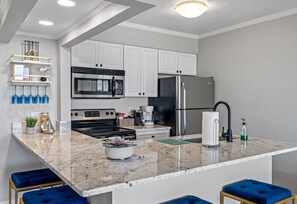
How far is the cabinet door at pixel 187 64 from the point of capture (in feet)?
15.0

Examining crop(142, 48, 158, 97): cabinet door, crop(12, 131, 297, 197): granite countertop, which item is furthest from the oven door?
crop(12, 131, 297, 197): granite countertop

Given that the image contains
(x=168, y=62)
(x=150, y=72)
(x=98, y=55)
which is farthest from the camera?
(x=168, y=62)

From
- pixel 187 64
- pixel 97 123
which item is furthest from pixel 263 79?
pixel 97 123

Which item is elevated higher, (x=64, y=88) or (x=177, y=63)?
(x=177, y=63)

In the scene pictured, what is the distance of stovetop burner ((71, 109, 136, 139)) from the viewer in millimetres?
3611

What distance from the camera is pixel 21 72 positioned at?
10.9 feet

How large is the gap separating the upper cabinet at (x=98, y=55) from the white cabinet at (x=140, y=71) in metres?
0.14

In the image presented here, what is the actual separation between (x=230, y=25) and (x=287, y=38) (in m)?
0.92

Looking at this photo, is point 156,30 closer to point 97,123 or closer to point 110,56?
point 110,56

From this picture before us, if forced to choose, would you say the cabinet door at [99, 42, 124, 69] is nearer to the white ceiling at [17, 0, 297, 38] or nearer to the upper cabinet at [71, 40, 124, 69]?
the upper cabinet at [71, 40, 124, 69]

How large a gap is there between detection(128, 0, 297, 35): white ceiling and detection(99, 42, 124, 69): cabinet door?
0.49 metres

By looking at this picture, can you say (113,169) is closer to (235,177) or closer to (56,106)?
(235,177)

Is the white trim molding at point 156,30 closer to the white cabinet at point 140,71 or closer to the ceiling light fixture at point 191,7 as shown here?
the white cabinet at point 140,71

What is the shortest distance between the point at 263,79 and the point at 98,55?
2460 mm
